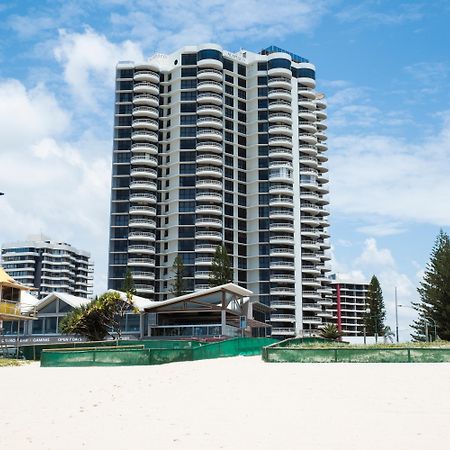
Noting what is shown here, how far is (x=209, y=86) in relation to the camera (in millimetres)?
120375

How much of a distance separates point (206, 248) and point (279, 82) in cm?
3769

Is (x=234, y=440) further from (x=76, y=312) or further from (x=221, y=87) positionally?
(x=221, y=87)

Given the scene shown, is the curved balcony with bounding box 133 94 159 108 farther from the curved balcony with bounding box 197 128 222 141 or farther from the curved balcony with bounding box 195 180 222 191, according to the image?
the curved balcony with bounding box 195 180 222 191

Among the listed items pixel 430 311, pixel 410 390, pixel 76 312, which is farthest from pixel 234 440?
pixel 430 311

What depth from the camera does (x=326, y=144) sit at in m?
137

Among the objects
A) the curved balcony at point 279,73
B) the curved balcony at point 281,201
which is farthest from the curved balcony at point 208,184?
the curved balcony at point 279,73

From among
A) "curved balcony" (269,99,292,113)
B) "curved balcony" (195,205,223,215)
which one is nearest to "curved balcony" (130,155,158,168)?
"curved balcony" (195,205,223,215)

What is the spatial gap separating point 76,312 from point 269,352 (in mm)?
26471

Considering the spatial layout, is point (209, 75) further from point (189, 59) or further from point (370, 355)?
point (370, 355)

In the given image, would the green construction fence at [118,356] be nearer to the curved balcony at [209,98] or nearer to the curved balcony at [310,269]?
the curved balcony at [310,269]

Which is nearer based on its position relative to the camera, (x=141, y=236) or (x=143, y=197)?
(x=141, y=236)

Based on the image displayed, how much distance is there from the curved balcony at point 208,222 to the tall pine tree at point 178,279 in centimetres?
831

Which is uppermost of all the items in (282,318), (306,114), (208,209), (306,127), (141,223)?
(306,114)

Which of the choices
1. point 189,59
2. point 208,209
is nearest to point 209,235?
point 208,209
